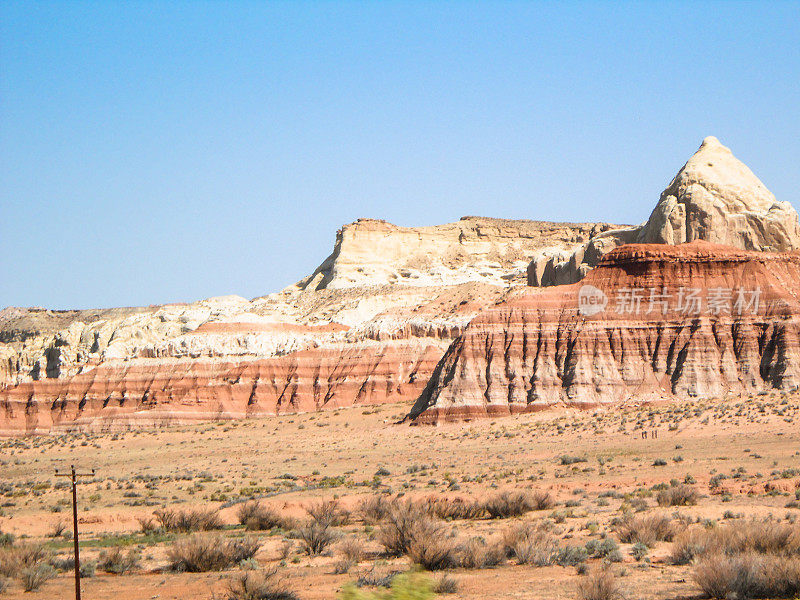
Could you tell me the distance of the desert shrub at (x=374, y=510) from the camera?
29.0 m

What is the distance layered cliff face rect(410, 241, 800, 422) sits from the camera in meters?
57.0

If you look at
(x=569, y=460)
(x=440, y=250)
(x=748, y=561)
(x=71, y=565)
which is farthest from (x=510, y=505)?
(x=440, y=250)

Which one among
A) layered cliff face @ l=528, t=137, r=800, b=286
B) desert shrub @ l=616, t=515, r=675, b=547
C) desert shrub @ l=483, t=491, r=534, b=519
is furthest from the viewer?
layered cliff face @ l=528, t=137, r=800, b=286

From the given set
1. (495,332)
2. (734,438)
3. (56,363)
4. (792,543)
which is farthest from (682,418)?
(56,363)

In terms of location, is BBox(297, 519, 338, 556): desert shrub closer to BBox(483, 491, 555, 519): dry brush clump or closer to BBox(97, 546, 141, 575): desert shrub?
BBox(97, 546, 141, 575): desert shrub

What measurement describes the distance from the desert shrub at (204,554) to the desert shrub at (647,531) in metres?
8.40

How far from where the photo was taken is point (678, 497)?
28.7 m

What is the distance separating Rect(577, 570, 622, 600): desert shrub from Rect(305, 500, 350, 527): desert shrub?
1065 centimetres

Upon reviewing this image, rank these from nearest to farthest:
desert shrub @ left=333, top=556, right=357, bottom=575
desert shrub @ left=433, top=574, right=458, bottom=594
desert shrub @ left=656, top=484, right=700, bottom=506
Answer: desert shrub @ left=433, top=574, right=458, bottom=594, desert shrub @ left=333, top=556, right=357, bottom=575, desert shrub @ left=656, top=484, right=700, bottom=506

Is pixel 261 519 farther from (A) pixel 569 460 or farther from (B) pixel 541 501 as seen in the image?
(A) pixel 569 460

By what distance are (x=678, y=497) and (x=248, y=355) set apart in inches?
2620

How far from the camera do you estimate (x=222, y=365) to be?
8969cm

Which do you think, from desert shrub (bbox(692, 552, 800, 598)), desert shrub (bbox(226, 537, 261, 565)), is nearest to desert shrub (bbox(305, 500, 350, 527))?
desert shrub (bbox(226, 537, 261, 565))

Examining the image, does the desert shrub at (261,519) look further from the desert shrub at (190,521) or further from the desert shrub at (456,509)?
the desert shrub at (456,509)
